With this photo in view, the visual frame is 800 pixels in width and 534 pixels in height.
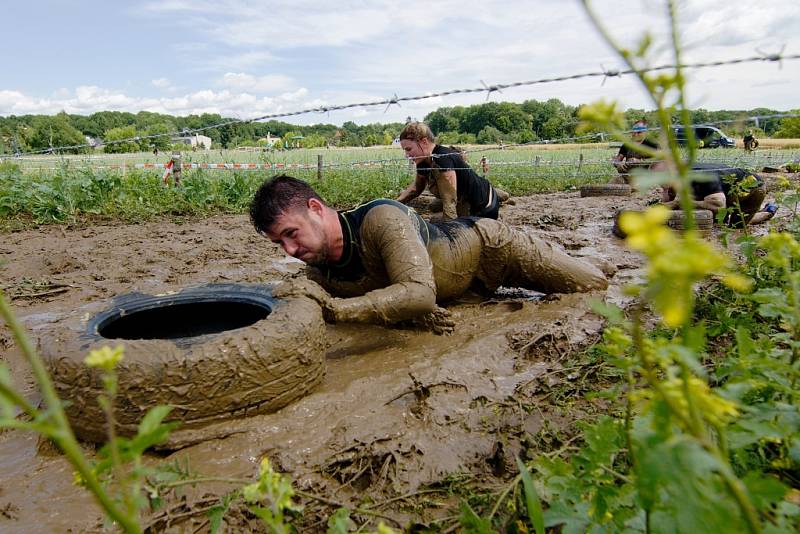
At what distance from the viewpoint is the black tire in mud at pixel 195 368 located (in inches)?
89.7

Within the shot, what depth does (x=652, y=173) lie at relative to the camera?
0.54 metres

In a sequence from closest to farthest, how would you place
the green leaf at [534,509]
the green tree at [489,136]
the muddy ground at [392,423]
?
the green leaf at [534,509] → the muddy ground at [392,423] → the green tree at [489,136]

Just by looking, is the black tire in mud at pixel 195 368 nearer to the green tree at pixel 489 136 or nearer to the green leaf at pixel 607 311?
the green leaf at pixel 607 311

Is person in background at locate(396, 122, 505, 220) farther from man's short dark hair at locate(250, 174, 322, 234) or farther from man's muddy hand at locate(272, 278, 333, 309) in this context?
man's muddy hand at locate(272, 278, 333, 309)

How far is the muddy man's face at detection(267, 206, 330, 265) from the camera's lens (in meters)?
3.15

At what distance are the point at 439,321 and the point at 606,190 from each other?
9.49m

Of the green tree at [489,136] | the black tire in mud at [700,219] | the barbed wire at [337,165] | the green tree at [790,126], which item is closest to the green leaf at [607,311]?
the green tree at [790,126]

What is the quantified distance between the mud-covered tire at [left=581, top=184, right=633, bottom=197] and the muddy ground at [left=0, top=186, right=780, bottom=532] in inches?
304

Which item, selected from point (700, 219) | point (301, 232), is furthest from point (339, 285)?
point (700, 219)

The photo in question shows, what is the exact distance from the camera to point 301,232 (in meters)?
3.19

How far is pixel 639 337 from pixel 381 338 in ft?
9.51

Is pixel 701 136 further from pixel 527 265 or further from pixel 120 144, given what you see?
pixel 120 144

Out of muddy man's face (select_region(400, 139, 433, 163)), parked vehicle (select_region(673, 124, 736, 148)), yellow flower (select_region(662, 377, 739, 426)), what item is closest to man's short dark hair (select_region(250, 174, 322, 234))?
parked vehicle (select_region(673, 124, 736, 148))

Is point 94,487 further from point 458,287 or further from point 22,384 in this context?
point 458,287
